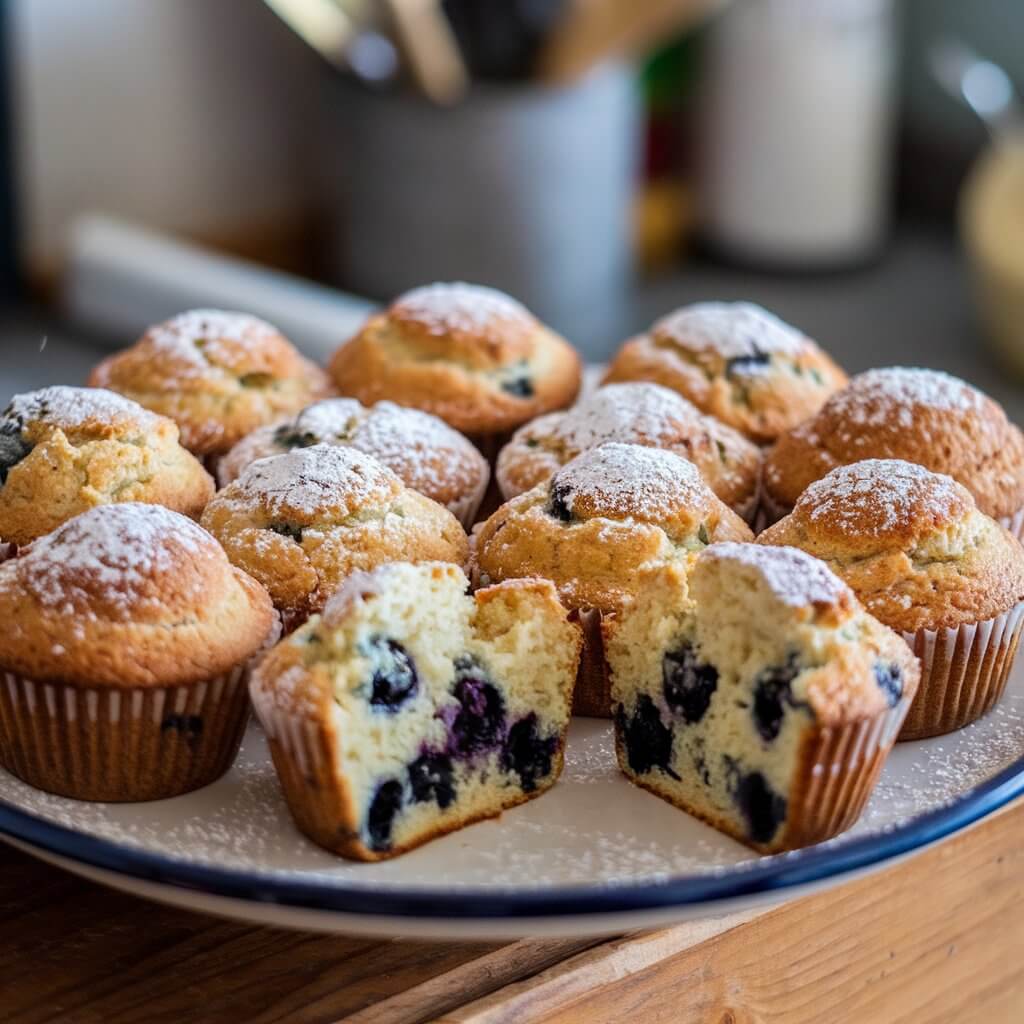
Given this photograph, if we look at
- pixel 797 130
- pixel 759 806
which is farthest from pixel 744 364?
pixel 797 130

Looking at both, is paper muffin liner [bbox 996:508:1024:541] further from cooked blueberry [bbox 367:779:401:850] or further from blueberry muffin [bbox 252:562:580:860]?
cooked blueberry [bbox 367:779:401:850]

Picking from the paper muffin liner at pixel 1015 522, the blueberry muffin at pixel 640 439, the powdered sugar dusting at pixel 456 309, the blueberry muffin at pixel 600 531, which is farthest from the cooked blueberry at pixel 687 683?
the powdered sugar dusting at pixel 456 309

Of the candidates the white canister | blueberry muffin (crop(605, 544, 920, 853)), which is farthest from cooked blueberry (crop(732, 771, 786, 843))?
the white canister

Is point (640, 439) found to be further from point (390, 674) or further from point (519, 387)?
point (390, 674)

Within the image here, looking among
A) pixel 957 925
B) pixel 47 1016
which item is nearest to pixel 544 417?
pixel 957 925

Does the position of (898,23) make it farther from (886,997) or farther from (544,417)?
(886,997)

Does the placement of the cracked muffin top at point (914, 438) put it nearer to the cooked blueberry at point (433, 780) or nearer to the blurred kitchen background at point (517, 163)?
the cooked blueberry at point (433, 780)
